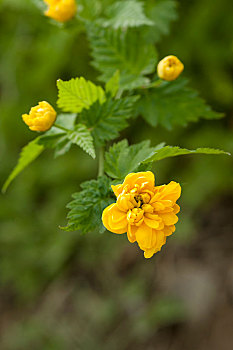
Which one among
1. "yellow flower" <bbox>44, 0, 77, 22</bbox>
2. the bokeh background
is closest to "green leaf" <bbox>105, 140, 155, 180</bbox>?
"yellow flower" <bbox>44, 0, 77, 22</bbox>

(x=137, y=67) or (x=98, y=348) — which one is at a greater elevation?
(x=137, y=67)

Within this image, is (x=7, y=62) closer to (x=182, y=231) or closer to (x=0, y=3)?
(x=0, y=3)

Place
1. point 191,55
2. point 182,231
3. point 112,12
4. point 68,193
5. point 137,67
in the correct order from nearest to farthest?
point 137,67 → point 112,12 → point 191,55 → point 182,231 → point 68,193

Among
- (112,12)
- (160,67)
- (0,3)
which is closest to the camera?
(160,67)

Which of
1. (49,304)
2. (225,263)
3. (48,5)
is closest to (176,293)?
(225,263)

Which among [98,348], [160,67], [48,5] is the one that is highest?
[48,5]

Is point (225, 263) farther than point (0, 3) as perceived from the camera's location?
Yes
